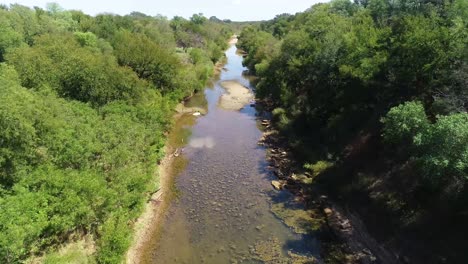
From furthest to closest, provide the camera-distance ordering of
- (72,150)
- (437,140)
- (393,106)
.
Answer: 1. (393,106)
2. (72,150)
3. (437,140)

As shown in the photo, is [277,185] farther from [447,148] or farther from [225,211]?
[447,148]

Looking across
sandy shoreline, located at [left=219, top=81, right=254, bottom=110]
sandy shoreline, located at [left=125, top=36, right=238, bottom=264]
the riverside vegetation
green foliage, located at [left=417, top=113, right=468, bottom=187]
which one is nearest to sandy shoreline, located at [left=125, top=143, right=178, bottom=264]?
sandy shoreline, located at [left=125, top=36, right=238, bottom=264]

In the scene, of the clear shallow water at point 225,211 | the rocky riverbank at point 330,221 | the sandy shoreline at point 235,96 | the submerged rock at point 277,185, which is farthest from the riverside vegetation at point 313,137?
the sandy shoreline at point 235,96

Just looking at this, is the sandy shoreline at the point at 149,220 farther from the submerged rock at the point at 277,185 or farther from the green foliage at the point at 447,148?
the green foliage at the point at 447,148

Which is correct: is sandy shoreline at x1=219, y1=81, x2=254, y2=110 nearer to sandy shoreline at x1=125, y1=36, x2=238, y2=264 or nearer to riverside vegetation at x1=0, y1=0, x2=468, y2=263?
riverside vegetation at x1=0, y1=0, x2=468, y2=263

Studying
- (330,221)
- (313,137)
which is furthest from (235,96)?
(330,221)

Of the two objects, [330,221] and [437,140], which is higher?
[437,140]
